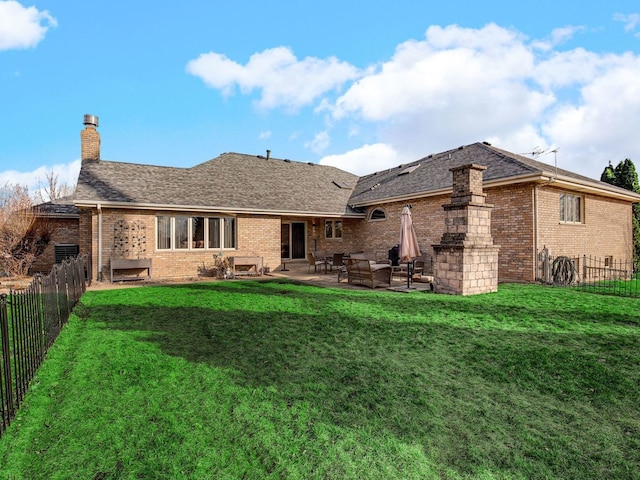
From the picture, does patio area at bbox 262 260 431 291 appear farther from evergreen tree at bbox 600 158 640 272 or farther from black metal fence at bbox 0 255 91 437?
evergreen tree at bbox 600 158 640 272

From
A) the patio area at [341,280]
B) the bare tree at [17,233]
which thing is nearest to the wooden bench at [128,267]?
the bare tree at [17,233]

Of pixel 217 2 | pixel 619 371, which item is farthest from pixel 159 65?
pixel 619 371

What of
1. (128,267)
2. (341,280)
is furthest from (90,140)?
(341,280)

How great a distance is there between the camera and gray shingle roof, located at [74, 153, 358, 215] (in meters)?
14.1

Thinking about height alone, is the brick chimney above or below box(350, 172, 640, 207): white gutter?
above

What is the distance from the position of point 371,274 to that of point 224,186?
9.70 meters

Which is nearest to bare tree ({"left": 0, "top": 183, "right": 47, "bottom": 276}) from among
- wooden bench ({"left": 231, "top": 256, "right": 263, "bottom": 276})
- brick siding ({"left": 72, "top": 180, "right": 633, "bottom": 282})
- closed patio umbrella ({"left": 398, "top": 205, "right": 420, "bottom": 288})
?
brick siding ({"left": 72, "top": 180, "right": 633, "bottom": 282})

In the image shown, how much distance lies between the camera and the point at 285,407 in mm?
3553

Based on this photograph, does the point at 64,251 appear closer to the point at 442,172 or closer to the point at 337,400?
the point at 337,400

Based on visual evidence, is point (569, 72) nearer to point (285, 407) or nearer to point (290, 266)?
point (285, 407)

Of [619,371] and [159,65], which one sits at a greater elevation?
[159,65]

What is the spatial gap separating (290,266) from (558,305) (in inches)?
504

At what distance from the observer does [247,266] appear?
1585cm

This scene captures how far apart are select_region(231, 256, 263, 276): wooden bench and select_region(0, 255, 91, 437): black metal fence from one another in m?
8.43
